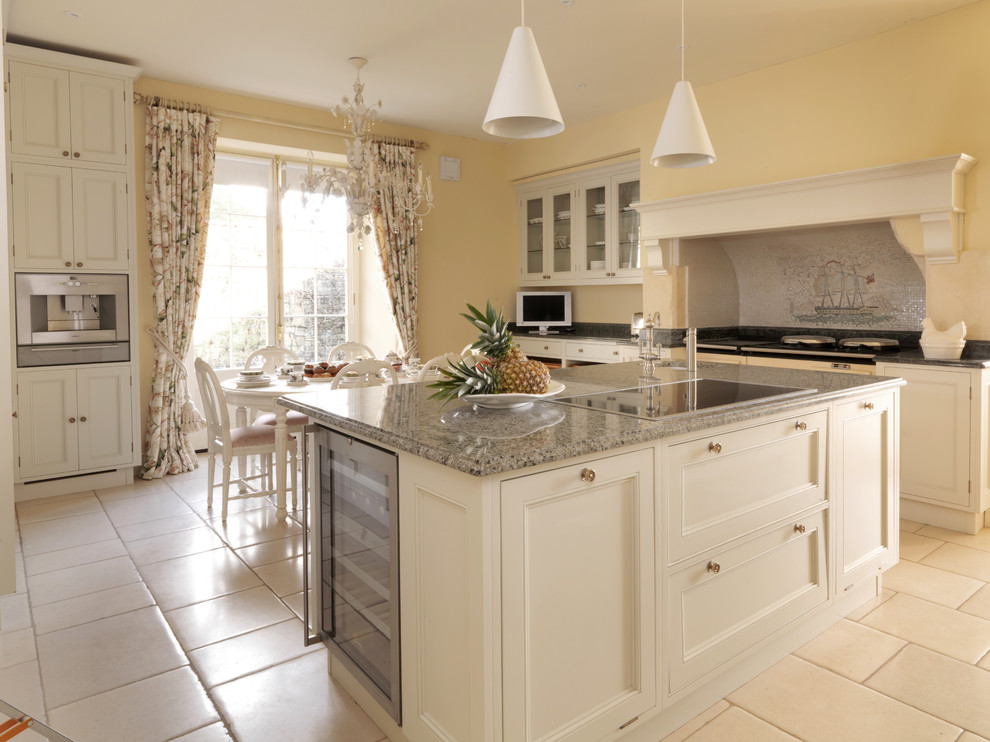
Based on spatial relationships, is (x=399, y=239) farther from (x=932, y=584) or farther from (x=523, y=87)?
(x=932, y=584)

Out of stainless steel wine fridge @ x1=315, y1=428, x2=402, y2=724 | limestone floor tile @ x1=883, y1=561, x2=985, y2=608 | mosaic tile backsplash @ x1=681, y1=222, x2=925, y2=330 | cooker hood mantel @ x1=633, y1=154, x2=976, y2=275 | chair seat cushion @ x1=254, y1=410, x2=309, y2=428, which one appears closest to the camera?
stainless steel wine fridge @ x1=315, y1=428, x2=402, y2=724

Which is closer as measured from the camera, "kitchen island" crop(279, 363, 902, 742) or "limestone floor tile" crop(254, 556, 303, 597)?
"kitchen island" crop(279, 363, 902, 742)

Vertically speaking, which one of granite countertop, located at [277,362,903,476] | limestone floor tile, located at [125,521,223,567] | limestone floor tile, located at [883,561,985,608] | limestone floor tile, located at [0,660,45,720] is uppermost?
granite countertop, located at [277,362,903,476]

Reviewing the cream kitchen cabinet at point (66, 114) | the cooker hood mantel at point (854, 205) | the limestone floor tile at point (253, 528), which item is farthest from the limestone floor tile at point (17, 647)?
the cooker hood mantel at point (854, 205)

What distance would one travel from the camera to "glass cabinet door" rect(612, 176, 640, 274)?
18.1ft

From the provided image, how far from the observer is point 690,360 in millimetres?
2758

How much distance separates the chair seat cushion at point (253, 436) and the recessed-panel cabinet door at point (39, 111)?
6.89 ft

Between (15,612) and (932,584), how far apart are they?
376 centimetres

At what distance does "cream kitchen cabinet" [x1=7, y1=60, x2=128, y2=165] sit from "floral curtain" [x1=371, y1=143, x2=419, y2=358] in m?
1.92

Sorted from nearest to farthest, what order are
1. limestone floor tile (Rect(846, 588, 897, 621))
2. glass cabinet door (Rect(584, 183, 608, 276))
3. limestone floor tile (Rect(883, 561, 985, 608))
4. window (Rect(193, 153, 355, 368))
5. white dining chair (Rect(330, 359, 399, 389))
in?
limestone floor tile (Rect(846, 588, 897, 621)) → limestone floor tile (Rect(883, 561, 985, 608)) → white dining chair (Rect(330, 359, 399, 389)) → window (Rect(193, 153, 355, 368)) → glass cabinet door (Rect(584, 183, 608, 276))

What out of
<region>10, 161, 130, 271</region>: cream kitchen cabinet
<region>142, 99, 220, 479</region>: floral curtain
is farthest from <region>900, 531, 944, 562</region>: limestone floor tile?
<region>10, 161, 130, 271</region>: cream kitchen cabinet

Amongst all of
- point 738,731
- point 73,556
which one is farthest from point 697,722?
point 73,556

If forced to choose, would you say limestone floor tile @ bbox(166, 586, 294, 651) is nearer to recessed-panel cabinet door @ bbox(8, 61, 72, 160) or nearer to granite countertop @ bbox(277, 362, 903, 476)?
granite countertop @ bbox(277, 362, 903, 476)

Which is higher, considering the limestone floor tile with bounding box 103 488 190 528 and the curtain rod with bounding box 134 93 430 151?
the curtain rod with bounding box 134 93 430 151
